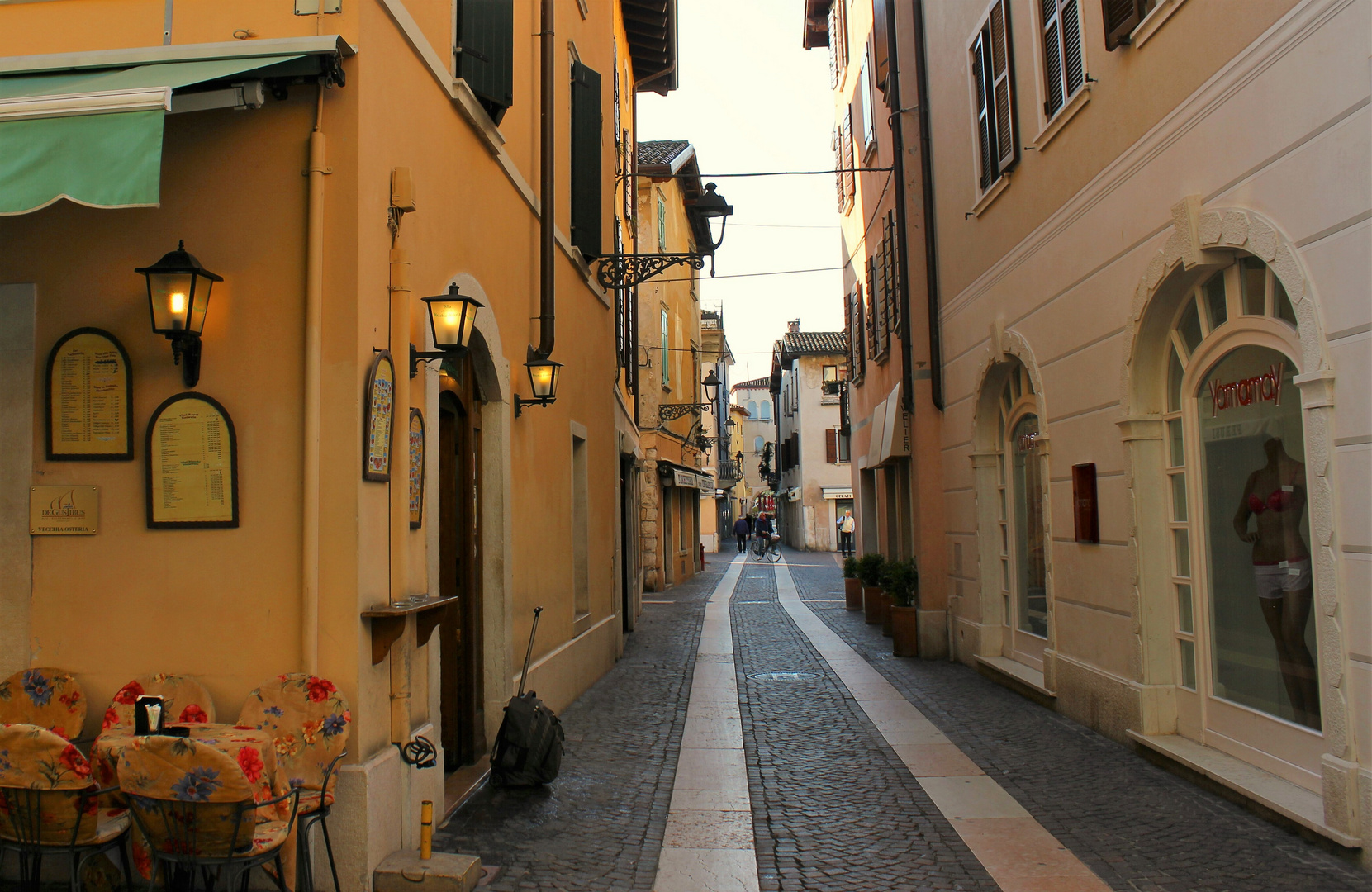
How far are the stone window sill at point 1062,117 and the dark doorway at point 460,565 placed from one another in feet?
15.4

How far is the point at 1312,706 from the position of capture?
5074 mm

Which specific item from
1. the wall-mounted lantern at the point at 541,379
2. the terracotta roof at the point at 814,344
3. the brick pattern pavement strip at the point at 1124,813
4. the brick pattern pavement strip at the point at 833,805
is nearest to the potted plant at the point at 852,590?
the brick pattern pavement strip at the point at 833,805

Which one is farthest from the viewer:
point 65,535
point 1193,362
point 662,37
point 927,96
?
point 662,37

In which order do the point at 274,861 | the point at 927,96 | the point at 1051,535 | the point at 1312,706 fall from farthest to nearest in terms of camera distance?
1. the point at 927,96
2. the point at 1051,535
3. the point at 1312,706
4. the point at 274,861

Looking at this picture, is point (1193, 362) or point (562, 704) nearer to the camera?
point (1193, 362)

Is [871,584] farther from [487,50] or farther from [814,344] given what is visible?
[814,344]

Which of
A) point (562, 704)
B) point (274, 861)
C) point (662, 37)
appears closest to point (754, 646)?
point (562, 704)

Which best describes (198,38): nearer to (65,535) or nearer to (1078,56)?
(65,535)

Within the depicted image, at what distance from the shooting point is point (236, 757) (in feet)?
11.9

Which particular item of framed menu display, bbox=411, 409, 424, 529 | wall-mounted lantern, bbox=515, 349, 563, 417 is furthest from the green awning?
wall-mounted lantern, bbox=515, 349, 563, 417

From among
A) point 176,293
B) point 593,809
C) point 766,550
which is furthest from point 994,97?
point 766,550

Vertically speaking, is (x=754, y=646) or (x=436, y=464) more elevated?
(x=436, y=464)

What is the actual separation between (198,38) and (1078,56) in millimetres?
5853

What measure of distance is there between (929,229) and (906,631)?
4634mm
